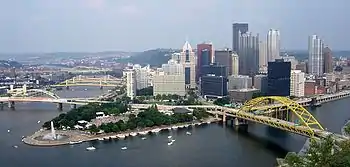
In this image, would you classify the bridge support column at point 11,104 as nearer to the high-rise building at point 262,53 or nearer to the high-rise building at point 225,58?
the high-rise building at point 225,58

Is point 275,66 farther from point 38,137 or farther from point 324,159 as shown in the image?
point 324,159

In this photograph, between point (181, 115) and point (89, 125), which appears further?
point (181, 115)

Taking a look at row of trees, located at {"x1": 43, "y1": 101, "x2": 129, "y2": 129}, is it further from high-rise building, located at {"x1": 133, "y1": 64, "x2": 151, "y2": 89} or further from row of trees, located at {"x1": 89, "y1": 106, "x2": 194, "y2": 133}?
high-rise building, located at {"x1": 133, "y1": 64, "x2": 151, "y2": 89}

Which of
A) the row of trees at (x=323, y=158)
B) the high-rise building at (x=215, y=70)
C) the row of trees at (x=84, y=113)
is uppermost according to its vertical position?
the high-rise building at (x=215, y=70)

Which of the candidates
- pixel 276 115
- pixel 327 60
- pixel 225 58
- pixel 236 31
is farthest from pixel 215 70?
pixel 327 60

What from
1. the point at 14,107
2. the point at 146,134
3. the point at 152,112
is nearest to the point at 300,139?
the point at 146,134

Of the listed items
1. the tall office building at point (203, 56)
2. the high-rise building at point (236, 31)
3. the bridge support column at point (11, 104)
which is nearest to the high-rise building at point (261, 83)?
the tall office building at point (203, 56)
